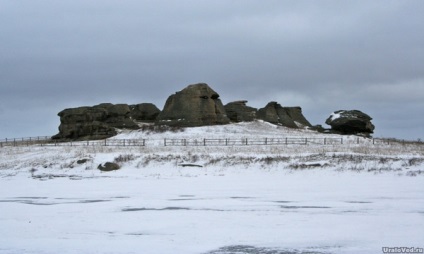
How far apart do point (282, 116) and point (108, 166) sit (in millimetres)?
46190

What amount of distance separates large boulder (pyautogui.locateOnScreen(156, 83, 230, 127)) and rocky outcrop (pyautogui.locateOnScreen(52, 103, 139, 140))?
569cm

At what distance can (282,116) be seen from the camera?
74.1 m

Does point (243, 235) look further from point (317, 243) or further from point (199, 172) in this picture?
point (199, 172)

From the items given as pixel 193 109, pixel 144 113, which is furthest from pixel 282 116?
pixel 144 113

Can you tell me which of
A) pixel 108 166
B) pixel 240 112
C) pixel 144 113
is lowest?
pixel 108 166

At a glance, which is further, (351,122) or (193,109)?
(193,109)

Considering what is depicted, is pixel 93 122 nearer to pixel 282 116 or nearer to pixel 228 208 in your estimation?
pixel 282 116

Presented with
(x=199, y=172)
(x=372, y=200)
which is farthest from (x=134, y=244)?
(x=199, y=172)

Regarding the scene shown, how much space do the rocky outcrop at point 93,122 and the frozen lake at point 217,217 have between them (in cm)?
3873

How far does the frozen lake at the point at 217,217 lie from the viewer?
9773 mm

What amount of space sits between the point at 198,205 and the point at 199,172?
14258 millimetres

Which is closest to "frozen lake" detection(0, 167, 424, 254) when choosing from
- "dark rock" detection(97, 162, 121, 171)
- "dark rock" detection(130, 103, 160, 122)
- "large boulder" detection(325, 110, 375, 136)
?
"dark rock" detection(97, 162, 121, 171)

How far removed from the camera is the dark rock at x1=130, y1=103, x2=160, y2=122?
76.6 metres

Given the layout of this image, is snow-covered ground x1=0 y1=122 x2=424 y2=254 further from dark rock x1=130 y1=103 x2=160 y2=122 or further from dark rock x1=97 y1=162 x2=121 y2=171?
dark rock x1=130 y1=103 x2=160 y2=122
